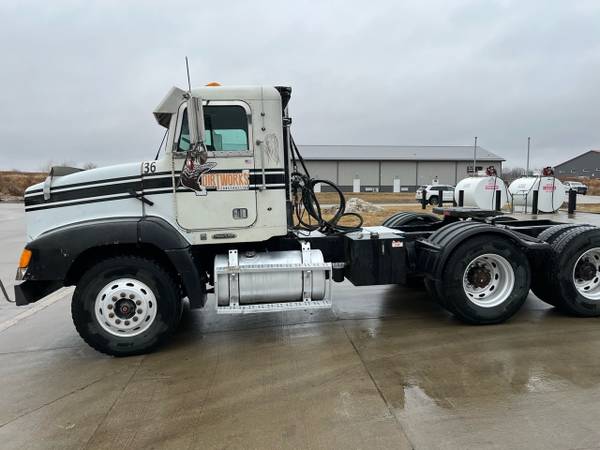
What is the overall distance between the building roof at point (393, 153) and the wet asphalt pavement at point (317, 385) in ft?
178

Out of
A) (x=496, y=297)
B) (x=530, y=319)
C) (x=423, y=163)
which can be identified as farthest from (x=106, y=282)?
(x=423, y=163)

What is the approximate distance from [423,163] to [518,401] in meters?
60.7

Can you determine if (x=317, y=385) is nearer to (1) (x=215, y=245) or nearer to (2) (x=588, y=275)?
(1) (x=215, y=245)

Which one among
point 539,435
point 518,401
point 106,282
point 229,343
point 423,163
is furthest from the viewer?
point 423,163

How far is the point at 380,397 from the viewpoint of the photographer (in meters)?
3.48

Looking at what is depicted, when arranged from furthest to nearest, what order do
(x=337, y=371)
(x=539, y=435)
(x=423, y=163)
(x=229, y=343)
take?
(x=423, y=163), (x=229, y=343), (x=337, y=371), (x=539, y=435)

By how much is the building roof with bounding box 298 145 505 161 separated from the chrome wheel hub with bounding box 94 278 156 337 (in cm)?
5468

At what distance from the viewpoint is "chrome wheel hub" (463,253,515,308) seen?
513 cm

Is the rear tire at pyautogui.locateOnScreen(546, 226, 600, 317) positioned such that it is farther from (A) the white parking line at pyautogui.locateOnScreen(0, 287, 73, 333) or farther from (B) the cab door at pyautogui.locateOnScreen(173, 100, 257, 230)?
(A) the white parking line at pyautogui.locateOnScreen(0, 287, 73, 333)

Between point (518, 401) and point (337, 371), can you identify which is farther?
point (337, 371)

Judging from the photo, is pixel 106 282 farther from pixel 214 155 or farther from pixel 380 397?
pixel 380 397

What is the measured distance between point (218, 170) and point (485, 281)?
3.45 meters

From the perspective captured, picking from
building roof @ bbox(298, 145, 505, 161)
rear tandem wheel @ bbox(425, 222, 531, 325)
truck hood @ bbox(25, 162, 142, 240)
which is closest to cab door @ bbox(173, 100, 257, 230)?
truck hood @ bbox(25, 162, 142, 240)

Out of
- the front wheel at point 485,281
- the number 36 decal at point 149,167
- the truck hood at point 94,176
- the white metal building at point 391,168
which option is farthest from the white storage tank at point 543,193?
the white metal building at point 391,168
